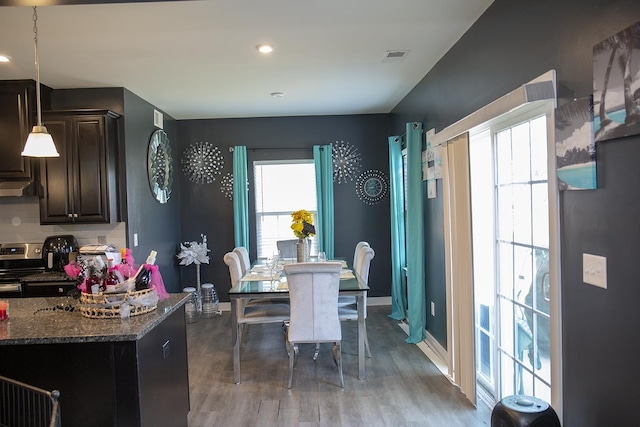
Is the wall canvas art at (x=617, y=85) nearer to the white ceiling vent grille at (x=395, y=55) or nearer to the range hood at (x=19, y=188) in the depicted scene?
the white ceiling vent grille at (x=395, y=55)

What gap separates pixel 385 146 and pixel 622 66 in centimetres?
452

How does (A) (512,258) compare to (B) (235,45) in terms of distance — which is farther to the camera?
(B) (235,45)

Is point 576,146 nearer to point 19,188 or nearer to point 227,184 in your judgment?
point 19,188

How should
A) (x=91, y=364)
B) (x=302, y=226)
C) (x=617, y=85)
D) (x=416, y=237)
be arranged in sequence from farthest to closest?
(x=416, y=237)
(x=302, y=226)
(x=91, y=364)
(x=617, y=85)

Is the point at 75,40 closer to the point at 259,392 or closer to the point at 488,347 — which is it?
the point at 259,392

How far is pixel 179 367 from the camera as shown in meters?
2.54

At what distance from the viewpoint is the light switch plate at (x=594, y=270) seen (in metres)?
1.73

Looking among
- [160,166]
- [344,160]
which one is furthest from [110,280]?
[344,160]

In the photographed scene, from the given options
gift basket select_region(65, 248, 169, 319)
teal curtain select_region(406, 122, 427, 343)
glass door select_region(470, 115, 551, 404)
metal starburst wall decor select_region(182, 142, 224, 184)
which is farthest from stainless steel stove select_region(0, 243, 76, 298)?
glass door select_region(470, 115, 551, 404)

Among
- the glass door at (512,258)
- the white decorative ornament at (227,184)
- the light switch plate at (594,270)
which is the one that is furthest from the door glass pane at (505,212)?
the white decorative ornament at (227,184)

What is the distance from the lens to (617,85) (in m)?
1.58

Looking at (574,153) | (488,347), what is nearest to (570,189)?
(574,153)

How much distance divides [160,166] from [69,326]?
11.4ft

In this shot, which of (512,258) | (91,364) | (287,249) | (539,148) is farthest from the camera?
(287,249)
